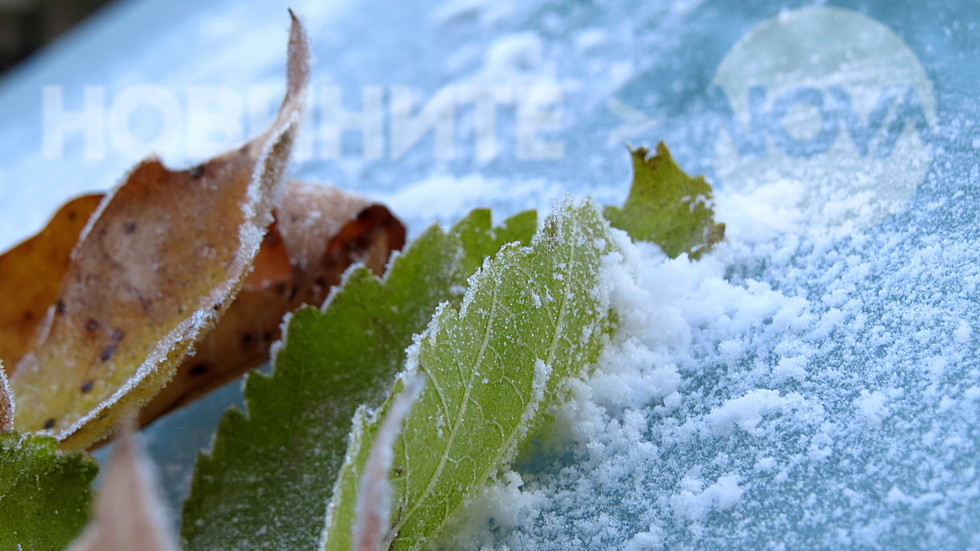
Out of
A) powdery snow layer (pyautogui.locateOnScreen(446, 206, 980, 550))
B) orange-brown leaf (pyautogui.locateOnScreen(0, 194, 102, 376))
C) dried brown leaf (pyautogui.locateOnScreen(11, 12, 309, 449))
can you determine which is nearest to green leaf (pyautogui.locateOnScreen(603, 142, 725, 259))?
powdery snow layer (pyautogui.locateOnScreen(446, 206, 980, 550))

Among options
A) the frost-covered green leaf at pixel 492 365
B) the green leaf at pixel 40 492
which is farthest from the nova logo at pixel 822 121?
the green leaf at pixel 40 492

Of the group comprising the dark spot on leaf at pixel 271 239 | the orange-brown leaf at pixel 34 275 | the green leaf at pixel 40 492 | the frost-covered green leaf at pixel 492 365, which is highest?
the dark spot on leaf at pixel 271 239

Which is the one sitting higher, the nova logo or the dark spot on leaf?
the nova logo

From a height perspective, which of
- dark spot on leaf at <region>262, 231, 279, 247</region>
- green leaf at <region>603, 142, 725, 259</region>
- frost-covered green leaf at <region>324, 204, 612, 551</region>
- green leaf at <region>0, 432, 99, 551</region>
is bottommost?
green leaf at <region>0, 432, 99, 551</region>

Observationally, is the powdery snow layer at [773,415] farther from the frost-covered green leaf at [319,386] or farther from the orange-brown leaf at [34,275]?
the orange-brown leaf at [34,275]

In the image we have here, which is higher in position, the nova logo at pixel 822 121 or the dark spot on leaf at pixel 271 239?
the nova logo at pixel 822 121

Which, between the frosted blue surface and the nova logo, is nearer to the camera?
the frosted blue surface

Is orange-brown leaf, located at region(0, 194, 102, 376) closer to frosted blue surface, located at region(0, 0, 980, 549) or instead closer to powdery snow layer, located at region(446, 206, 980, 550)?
frosted blue surface, located at region(0, 0, 980, 549)

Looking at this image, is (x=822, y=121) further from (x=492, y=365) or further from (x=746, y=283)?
(x=492, y=365)
